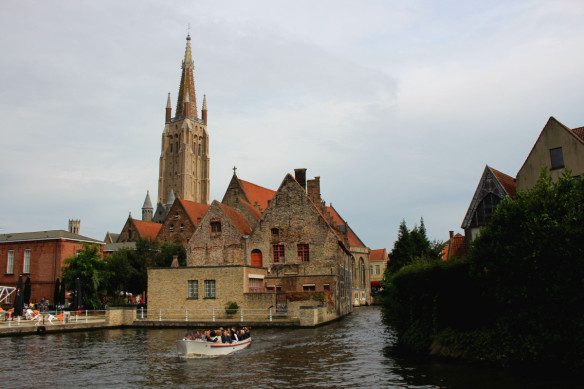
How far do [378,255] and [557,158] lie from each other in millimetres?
70569

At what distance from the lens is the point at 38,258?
4953 centimetres

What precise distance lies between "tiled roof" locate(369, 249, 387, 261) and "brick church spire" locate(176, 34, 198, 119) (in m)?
64.9

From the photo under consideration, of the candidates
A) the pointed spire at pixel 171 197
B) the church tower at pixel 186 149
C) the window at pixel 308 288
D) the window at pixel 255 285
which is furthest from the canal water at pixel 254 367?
the church tower at pixel 186 149

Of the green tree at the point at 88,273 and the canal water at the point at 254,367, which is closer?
the canal water at the point at 254,367

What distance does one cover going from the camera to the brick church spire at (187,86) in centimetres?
13512

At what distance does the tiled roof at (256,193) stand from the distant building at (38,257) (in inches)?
688

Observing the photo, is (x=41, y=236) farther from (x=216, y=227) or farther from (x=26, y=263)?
(x=216, y=227)

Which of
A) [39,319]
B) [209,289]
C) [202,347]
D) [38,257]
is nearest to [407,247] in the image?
[209,289]

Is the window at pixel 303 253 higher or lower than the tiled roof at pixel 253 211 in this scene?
lower

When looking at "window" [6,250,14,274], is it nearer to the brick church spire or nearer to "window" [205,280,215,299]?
"window" [205,280,215,299]

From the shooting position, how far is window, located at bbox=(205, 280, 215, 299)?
36.0m

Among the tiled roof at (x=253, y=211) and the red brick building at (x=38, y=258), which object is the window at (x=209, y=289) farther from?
the red brick building at (x=38, y=258)

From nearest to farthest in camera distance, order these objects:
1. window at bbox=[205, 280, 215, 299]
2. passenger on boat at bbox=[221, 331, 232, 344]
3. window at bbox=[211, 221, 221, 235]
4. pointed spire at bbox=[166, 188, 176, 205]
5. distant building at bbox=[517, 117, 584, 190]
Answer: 1. passenger on boat at bbox=[221, 331, 232, 344]
2. distant building at bbox=[517, 117, 584, 190]
3. window at bbox=[205, 280, 215, 299]
4. window at bbox=[211, 221, 221, 235]
5. pointed spire at bbox=[166, 188, 176, 205]

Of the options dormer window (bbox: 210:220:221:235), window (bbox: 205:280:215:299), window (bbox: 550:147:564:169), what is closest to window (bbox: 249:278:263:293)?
window (bbox: 205:280:215:299)
